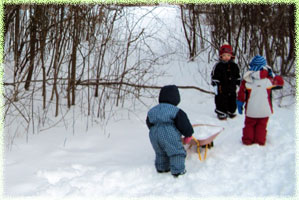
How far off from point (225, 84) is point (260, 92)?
1352 mm

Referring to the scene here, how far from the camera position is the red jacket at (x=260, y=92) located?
16.8ft

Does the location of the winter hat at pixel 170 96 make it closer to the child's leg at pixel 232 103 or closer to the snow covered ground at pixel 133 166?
the snow covered ground at pixel 133 166

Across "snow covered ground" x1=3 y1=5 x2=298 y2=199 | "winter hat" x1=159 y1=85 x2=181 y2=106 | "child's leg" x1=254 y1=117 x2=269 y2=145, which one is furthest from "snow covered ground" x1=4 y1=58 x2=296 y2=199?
"winter hat" x1=159 y1=85 x2=181 y2=106

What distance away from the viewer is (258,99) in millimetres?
5133

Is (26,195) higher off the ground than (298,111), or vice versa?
(298,111)

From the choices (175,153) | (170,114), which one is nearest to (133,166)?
(175,153)

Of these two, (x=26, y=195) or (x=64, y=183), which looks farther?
(x=64, y=183)

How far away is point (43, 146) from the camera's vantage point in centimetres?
543

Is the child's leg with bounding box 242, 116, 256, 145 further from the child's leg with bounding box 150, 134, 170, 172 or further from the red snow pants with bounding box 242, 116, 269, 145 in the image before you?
the child's leg with bounding box 150, 134, 170, 172

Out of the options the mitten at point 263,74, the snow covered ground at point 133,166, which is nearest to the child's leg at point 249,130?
the snow covered ground at point 133,166

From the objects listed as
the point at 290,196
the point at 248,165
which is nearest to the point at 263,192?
the point at 290,196

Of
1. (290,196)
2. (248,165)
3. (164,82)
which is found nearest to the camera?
(290,196)

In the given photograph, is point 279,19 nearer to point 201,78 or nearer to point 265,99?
point 201,78

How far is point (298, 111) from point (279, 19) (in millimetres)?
2398
